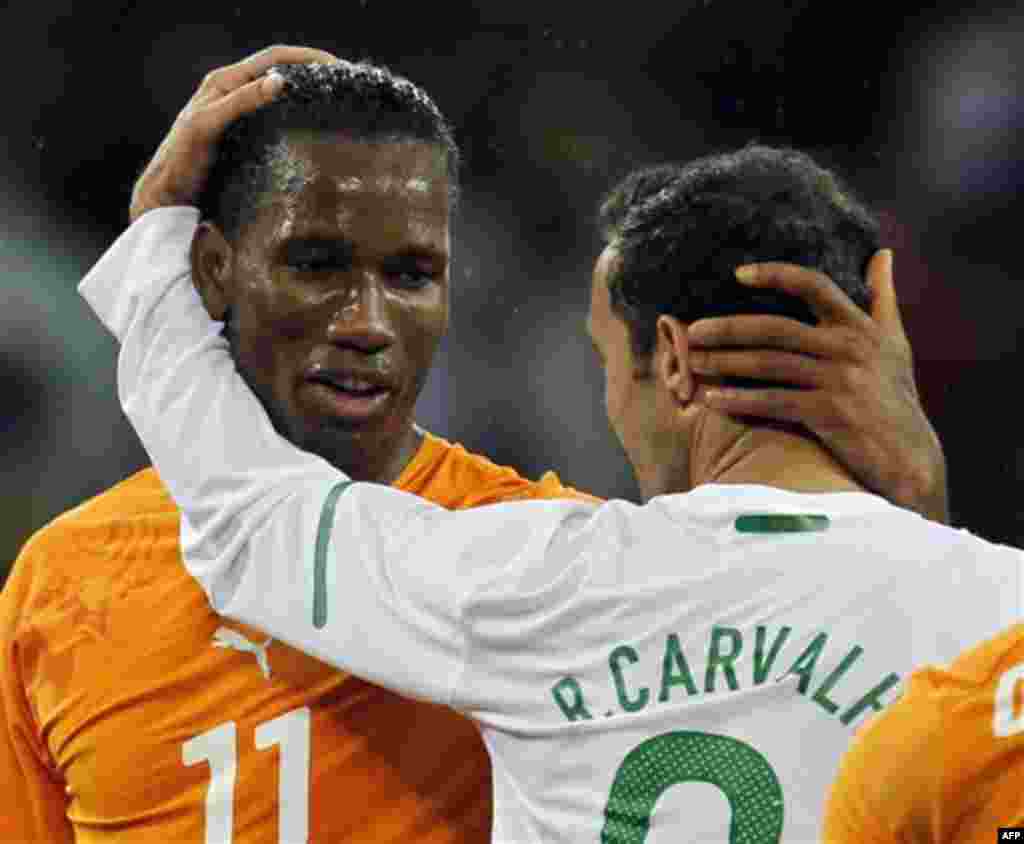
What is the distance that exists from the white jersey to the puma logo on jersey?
0.19 meters

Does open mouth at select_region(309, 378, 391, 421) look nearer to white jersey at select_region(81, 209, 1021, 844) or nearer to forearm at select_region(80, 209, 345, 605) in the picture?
forearm at select_region(80, 209, 345, 605)

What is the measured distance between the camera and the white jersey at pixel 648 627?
4.47ft

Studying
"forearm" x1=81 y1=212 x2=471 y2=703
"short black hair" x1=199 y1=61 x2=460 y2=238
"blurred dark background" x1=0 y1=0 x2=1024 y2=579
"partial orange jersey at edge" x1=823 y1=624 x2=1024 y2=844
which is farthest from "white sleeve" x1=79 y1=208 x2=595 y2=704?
"blurred dark background" x1=0 y1=0 x2=1024 y2=579

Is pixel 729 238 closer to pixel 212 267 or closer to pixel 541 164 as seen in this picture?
pixel 212 267

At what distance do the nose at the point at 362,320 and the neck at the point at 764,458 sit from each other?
384 mm

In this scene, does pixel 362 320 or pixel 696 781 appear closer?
Answer: pixel 696 781

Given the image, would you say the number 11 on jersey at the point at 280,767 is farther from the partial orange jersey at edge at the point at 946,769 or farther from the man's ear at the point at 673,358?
the partial orange jersey at edge at the point at 946,769

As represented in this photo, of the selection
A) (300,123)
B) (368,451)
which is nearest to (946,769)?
(368,451)

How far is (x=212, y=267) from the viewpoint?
1847 millimetres

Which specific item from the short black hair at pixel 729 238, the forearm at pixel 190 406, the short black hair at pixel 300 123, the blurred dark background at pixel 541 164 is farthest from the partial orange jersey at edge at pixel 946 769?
the blurred dark background at pixel 541 164

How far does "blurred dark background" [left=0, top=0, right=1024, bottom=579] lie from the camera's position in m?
3.95

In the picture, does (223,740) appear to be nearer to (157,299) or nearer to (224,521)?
(224,521)

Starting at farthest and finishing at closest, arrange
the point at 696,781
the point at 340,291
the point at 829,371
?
the point at 340,291 → the point at 829,371 → the point at 696,781

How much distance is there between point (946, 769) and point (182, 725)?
3.28 feet
